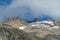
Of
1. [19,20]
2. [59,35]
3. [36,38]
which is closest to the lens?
[36,38]

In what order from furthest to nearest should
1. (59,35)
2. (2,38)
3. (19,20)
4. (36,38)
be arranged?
(19,20) → (59,35) → (36,38) → (2,38)

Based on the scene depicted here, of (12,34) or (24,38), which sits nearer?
(12,34)

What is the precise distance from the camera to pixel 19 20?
1933 inches

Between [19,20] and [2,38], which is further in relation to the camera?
[19,20]

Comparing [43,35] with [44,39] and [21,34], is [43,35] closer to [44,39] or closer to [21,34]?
[44,39]

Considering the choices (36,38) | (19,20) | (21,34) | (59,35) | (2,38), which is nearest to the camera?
(2,38)

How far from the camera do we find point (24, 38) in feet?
52.2

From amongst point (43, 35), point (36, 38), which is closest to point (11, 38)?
point (36, 38)

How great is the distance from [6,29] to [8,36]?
2.06 feet

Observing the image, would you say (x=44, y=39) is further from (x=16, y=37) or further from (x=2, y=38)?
(x=2, y=38)

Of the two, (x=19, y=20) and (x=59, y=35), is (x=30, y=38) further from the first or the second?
(x=19, y=20)

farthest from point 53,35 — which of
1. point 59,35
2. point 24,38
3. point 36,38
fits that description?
point 24,38

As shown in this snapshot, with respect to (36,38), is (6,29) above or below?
above

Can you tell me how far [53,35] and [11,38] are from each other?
15.5 feet
